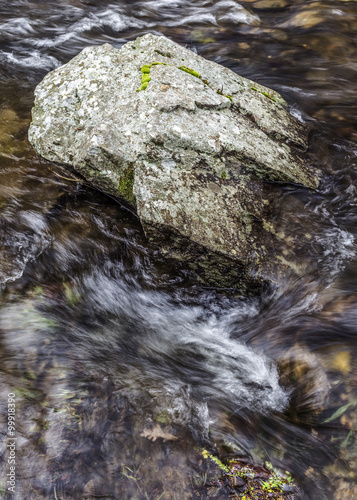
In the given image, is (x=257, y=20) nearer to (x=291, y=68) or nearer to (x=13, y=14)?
(x=291, y=68)

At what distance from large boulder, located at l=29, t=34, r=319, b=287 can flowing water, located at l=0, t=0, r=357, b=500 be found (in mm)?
422

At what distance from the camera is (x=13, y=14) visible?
795cm

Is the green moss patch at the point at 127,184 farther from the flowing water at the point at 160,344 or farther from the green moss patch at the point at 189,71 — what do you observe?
the green moss patch at the point at 189,71

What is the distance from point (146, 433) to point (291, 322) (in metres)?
1.80

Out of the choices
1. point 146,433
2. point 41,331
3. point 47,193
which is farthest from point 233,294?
point 47,193

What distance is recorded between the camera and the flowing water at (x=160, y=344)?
274 centimetres

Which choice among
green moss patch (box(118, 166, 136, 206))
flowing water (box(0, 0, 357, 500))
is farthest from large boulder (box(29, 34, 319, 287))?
flowing water (box(0, 0, 357, 500))

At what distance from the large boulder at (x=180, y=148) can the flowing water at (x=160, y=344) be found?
422 millimetres

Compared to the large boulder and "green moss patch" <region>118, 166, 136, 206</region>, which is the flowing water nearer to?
the large boulder

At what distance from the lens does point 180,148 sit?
3.74 m

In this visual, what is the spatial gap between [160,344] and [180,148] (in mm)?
2057

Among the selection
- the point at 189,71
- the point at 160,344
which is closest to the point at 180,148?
the point at 189,71

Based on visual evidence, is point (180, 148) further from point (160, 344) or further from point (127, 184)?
point (160, 344)

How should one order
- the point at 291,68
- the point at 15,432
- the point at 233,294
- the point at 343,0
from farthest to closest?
the point at 343,0 → the point at 291,68 → the point at 233,294 → the point at 15,432
